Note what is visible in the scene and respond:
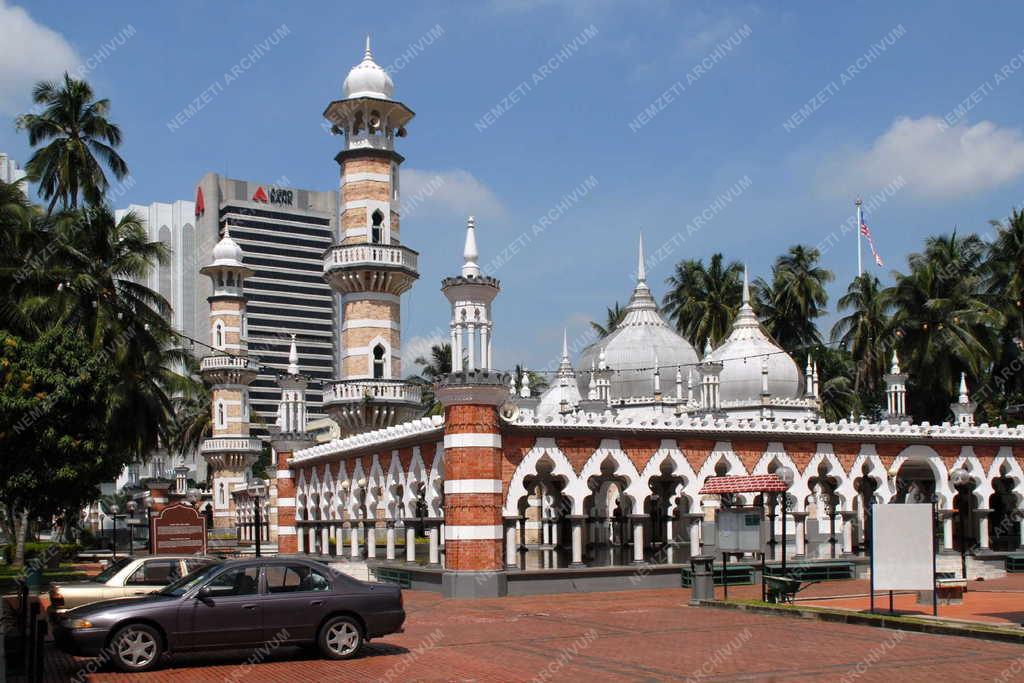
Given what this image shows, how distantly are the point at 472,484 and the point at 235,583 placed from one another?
10.9m

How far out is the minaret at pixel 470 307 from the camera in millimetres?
26188

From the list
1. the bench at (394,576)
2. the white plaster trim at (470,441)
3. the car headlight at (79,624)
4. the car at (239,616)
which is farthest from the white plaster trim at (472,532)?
the car headlight at (79,624)

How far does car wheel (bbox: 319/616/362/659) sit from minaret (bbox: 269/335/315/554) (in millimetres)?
25450

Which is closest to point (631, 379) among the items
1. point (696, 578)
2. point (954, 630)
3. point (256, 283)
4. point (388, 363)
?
point (388, 363)

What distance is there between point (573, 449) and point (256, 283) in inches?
5238

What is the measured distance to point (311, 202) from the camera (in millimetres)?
166250

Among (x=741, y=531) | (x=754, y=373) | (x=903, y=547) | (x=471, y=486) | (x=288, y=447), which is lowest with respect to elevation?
(x=741, y=531)

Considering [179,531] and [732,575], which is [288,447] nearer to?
[179,531]

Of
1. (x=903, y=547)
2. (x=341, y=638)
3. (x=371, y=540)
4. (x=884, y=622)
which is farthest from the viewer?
(x=371, y=540)

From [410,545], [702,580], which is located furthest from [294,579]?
[410,545]

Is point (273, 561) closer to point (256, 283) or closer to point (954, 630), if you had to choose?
point (954, 630)

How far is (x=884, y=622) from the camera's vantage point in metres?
18.4

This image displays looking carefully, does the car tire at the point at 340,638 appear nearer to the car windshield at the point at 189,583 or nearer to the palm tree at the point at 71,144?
the car windshield at the point at 189,583

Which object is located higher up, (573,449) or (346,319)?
(346,319)
